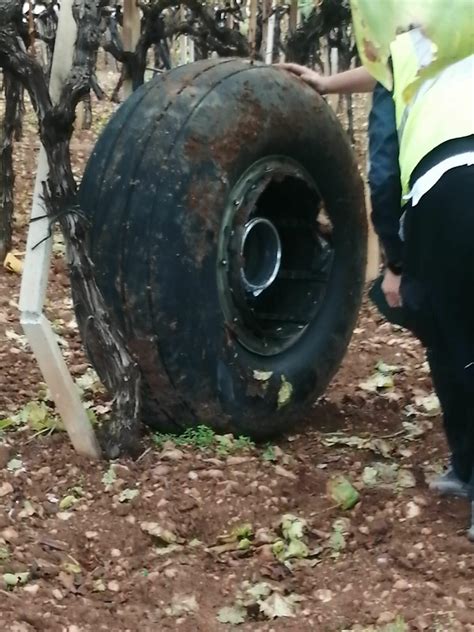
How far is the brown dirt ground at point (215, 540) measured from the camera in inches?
88.8

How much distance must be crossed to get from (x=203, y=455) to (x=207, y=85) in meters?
1.13

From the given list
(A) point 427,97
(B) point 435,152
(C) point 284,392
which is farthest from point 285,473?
(A) point 427,97

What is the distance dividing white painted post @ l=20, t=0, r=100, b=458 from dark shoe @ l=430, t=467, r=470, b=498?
1.11 m

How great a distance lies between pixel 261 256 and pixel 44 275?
3.06 ft

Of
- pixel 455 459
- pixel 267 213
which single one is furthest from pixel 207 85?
pixel 455 459

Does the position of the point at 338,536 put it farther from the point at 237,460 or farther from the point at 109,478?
the point at 109,478

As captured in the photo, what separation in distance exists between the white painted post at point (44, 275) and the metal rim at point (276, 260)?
56 centimetres

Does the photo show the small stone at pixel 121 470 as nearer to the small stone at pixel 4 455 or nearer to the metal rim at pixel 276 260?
the small stone at pixel 4 455

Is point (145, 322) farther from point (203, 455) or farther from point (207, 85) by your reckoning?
point (207, 85)

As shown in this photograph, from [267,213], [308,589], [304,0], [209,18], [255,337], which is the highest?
[304,0]

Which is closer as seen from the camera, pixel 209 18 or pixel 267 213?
pixel 267 213

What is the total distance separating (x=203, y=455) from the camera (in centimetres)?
294

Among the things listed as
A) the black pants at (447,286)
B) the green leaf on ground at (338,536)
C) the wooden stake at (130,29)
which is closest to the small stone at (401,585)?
the green leaf on ground at (338,536)

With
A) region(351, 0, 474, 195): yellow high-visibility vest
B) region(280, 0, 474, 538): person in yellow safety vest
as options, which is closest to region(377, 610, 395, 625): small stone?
region(280, 0, 474, 538): person in yellow safety vest
